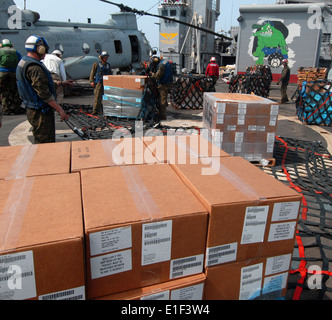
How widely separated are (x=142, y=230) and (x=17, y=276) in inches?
23.1

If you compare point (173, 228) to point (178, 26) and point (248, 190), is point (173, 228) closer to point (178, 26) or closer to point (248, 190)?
point (248, 190)

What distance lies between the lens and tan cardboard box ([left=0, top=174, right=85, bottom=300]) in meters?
1.27

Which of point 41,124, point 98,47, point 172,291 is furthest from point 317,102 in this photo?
point 98,47

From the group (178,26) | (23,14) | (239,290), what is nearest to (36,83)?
(239,290)

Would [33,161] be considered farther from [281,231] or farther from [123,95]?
[123,95]

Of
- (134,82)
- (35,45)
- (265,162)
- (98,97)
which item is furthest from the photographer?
(98,97)

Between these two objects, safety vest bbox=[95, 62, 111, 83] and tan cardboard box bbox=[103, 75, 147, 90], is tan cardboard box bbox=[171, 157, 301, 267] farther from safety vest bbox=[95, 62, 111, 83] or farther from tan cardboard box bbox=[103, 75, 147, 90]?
safety vest bbox=[95, 62, 111, 83]

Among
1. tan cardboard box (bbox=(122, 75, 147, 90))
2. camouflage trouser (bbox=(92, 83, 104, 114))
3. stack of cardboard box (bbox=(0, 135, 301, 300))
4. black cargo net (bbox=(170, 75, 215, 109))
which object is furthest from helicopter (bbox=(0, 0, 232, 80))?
stack of cardboard box (bbox=(0, 135, 301, 300))

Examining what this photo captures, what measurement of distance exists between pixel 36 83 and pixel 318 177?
15.1 feet

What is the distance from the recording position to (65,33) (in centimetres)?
1362

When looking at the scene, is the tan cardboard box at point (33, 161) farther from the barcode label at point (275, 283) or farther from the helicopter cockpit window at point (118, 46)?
the helicopter cockpit window at point (118, 46)

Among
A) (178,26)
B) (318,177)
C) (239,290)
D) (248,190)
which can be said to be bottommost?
(318,177)

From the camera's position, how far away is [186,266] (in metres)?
1.68

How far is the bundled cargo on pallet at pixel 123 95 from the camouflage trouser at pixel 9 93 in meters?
2.99
